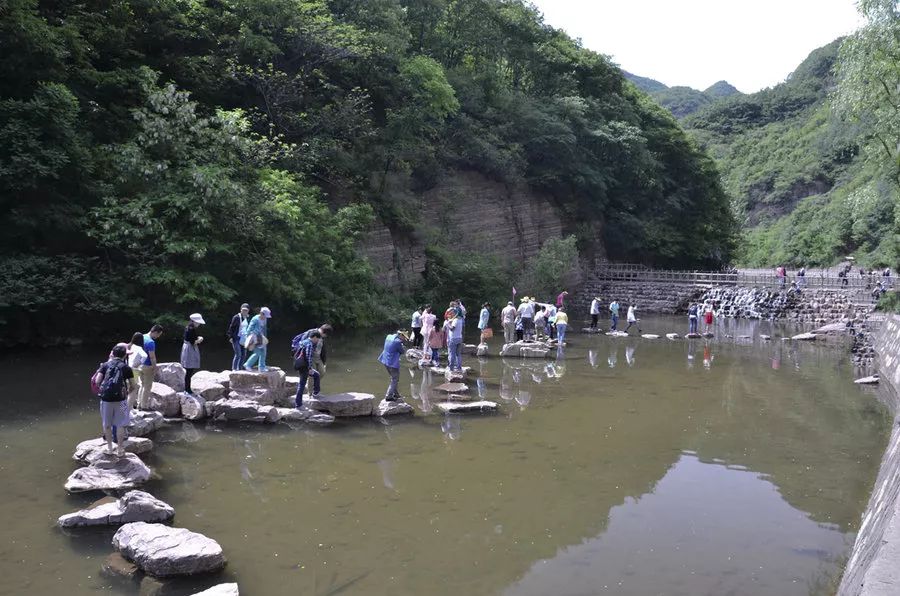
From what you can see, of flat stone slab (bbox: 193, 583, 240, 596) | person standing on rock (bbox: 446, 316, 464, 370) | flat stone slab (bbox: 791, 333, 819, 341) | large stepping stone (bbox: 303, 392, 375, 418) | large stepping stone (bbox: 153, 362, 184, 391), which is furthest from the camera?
flat stone slab (bbox: 791, 333, 819, 341)

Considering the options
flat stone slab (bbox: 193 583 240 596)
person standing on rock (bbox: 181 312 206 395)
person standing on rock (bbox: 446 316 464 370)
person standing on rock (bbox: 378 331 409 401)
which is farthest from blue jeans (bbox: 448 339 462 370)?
flat stone slab (bbox: 193 583 240 596)

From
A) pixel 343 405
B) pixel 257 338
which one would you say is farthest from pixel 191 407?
pixel 343 405

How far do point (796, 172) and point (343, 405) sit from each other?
85.3m

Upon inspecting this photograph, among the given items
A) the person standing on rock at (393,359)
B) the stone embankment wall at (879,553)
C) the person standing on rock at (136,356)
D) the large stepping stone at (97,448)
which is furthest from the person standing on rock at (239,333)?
the stone embankment wall at (879,553)

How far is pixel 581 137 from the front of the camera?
47.9 meters

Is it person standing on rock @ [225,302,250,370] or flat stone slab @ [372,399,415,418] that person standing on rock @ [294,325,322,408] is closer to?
flat stone slab @ [372,399,415,418]

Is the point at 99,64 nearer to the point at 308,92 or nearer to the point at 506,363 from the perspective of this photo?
the point at 308,92

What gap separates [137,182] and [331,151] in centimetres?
957

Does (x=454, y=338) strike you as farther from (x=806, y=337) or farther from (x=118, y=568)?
(x=806, y=337)

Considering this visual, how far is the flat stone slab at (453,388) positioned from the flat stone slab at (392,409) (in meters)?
2.02

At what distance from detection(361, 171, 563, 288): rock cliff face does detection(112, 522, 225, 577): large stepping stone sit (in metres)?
24.0

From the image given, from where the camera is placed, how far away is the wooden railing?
37781mm

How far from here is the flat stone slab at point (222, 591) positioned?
5.63m

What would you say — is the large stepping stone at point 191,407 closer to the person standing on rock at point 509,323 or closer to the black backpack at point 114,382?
the black backpack at point 114,382
